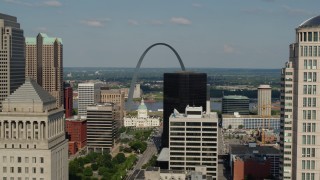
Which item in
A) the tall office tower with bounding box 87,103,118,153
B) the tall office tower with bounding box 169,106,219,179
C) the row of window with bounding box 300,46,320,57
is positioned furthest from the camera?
the tall office tower with bounding box 87,103,118,153

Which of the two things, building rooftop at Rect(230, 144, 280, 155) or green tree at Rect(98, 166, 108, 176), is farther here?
building rooftop at Rect(230, 144, 280, 155)

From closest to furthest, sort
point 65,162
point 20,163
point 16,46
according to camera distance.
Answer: point 20,163, point 65,162, point 16,46

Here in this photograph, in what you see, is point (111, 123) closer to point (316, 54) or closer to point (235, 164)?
point (235, 164)

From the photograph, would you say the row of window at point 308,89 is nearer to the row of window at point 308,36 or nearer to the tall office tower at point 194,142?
the row of window at point 308,36

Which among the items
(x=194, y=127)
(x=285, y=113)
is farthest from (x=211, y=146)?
(x=285, y=113)

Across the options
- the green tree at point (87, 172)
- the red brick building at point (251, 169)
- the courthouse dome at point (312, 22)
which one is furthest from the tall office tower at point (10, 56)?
the courthouse dome at point (312, 22)

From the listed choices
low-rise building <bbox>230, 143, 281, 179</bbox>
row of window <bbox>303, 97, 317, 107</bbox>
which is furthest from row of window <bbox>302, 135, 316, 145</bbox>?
low-rise building <bbox>230, 143, 281, 179</bbox>

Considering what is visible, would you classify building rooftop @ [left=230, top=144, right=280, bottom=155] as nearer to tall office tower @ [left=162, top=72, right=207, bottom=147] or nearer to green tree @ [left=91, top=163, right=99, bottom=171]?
tall office tower @ [left=162, top=72, right=207, bottom=147]
